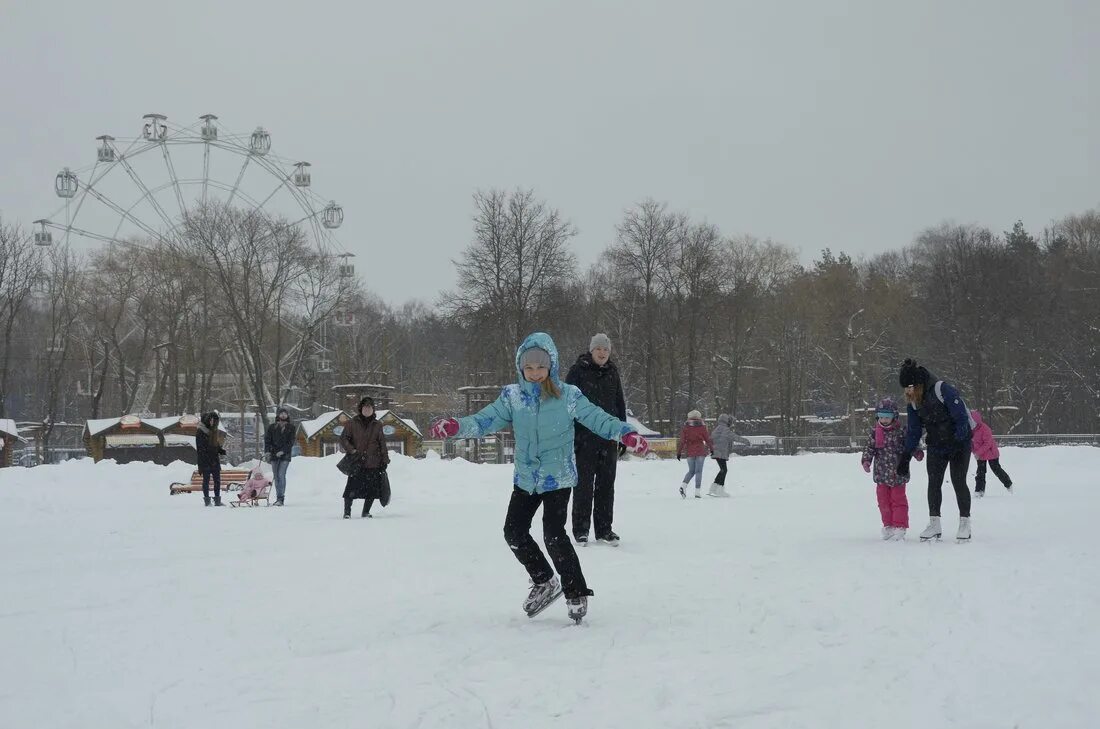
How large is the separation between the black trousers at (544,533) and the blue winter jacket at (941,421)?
503 cm

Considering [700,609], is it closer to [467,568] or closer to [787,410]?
[467,568]

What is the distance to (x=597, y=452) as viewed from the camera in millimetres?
10828

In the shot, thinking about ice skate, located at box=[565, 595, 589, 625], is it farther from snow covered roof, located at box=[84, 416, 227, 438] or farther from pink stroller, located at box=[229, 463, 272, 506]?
snow covered roof, located at box=[84, 416, 227, 438]

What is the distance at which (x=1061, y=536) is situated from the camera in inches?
441

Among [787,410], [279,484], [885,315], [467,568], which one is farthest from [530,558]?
[885,315]

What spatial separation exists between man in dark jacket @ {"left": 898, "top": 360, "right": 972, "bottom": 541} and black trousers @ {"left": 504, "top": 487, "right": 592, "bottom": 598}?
5028 millimetres

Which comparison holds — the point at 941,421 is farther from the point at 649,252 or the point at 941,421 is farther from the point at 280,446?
the point at 649,252

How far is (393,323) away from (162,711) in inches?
3754

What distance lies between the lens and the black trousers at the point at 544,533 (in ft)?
22.6

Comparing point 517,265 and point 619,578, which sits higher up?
point 517,265

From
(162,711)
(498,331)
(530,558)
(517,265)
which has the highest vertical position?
(517,265)

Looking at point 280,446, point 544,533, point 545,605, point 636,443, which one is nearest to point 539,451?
point 544,533

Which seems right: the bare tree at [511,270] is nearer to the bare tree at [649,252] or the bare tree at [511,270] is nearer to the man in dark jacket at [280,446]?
the bare tree at [649,252]

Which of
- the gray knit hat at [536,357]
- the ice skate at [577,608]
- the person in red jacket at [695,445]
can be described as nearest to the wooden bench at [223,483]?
the person in red jacket at [695,445]
